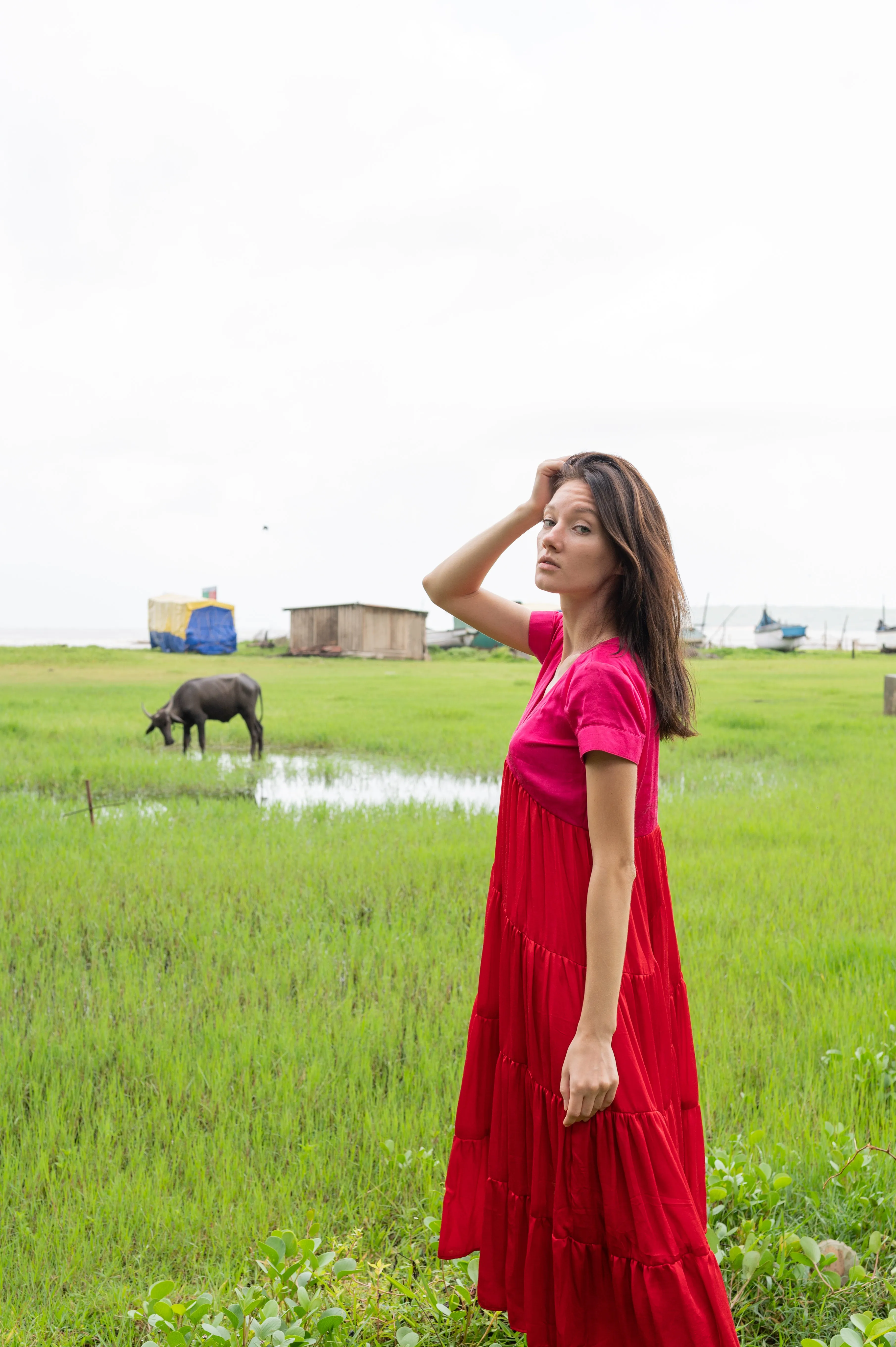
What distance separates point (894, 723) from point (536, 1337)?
1314 cm

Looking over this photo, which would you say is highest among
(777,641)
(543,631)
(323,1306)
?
(777,641)

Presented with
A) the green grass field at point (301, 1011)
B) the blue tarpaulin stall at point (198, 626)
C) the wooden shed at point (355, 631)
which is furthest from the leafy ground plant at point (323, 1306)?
the blue tarpaulin stall at point (198, 626)

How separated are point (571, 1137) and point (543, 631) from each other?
1004mm

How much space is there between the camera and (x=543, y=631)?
1942 mm

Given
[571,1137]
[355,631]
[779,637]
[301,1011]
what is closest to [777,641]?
[779,637]

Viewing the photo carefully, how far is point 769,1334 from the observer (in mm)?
1985

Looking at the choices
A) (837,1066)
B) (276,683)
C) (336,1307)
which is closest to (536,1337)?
(336,1307)

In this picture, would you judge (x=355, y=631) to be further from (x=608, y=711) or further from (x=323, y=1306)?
(x=608, y=711)

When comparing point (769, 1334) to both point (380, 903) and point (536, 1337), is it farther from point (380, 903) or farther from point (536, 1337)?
point (380, 903)

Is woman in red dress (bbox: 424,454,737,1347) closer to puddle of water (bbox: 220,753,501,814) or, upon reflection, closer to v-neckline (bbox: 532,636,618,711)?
v-neckline (bbox: 532,636,618,711)

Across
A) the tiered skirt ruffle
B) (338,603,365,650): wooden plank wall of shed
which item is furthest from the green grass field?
(338,603,365,650): wooden plank wall of shed

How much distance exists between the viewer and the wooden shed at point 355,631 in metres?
32.7

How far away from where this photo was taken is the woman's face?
1580mm

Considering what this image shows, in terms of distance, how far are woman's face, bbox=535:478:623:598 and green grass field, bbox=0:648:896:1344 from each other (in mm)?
1660
